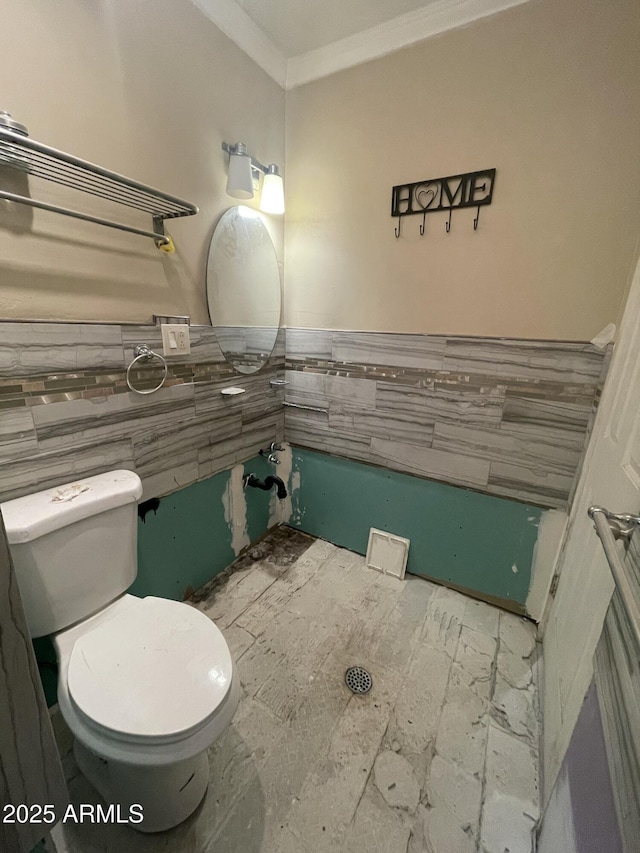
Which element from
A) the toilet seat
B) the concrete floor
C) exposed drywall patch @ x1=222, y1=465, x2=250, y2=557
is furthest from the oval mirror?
the concrete floor

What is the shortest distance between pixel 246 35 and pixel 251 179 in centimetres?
55

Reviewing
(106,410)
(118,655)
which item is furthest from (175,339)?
(118,655)

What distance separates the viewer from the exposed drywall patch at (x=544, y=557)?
4.75 ft

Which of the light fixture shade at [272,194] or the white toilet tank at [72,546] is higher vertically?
the light fixture shade at [272,194]

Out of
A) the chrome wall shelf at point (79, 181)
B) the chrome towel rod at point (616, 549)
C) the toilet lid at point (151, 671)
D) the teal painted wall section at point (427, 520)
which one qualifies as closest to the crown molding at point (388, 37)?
the chrome wall shelf at point (79, 181)

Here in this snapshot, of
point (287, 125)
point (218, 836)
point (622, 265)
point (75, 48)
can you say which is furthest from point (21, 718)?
point (287, 125)

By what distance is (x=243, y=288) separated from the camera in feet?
5.25

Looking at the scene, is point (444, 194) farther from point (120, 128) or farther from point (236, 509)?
point (236, 509)

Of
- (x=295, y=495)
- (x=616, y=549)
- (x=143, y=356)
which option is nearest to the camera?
(x=616, y=549)

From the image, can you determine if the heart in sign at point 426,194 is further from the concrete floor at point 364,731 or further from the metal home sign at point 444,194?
the concrete floor at point 364,731

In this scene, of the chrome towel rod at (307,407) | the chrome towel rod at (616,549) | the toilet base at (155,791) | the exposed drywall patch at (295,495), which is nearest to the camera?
the chrome towel rod at (616,549)

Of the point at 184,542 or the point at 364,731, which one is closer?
the point at 364,731

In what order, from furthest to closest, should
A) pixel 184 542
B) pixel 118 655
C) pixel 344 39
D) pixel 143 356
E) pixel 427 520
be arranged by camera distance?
pixel 427 520 → pixel 184 542 → pixel 344 39 → pixel 143 356 → pixel 118 655

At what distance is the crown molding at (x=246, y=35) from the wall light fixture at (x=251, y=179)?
1.19ft
